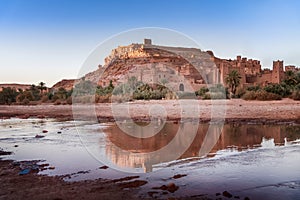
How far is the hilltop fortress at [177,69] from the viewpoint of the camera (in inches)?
2692

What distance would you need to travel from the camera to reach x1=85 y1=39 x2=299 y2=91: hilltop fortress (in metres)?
68.4

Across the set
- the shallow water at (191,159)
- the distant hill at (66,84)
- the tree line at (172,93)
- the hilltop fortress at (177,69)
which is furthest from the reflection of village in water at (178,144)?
the distant hill at (66,84)

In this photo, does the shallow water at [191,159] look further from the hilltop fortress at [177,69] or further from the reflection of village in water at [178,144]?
the hilltop fortress at [177,69]

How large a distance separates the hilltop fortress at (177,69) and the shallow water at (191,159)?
61.0 ft

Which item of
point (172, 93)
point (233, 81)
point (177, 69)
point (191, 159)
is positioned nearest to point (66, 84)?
point (177, 69)

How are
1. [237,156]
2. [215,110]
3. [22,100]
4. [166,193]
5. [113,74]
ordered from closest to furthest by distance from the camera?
[166,193] → [237,156] → [215,110] → [22,100] → [113,74]

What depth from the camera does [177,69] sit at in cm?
10381

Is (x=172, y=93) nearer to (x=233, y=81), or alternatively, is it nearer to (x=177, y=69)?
(x=233, y=81)

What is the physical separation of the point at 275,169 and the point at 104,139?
7.87 meters

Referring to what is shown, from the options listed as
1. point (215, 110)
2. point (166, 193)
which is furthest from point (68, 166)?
point (215, 110)

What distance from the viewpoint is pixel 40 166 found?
859cm

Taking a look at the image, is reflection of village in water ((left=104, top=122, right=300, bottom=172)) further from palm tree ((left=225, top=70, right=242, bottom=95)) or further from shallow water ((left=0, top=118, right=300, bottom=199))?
→ palm tree ((left=225, top=70, right=242, bottom=95))

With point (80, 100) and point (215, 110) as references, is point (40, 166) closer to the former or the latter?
Answer: point (215, 110)

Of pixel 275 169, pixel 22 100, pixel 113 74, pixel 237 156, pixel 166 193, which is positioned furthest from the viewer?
pixel 113 74
